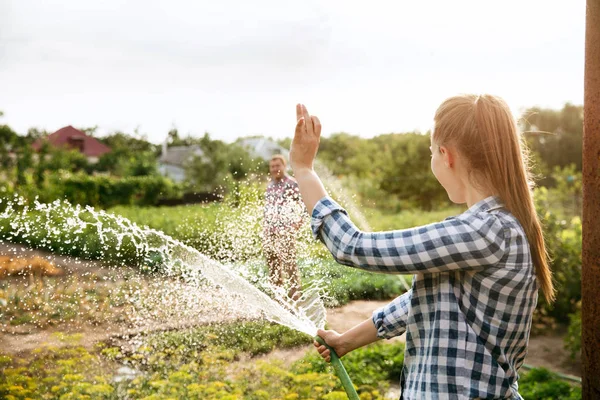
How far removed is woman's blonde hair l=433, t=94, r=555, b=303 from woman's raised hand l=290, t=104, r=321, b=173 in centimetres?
25

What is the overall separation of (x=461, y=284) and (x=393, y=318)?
274mm

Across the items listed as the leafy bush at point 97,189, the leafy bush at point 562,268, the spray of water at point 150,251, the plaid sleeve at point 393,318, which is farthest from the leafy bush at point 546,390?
the leafy bush at point 97,189

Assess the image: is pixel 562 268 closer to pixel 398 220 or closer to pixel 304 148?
pixel 304 148

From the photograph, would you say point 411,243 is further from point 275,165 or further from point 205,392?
point 275,165

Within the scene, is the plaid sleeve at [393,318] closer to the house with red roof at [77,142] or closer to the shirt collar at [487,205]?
the shirt collar at [487,205]

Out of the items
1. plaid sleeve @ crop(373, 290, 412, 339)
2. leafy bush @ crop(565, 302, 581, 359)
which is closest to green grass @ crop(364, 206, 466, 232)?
leafy bush @ crop(565, 302, 581, 359)

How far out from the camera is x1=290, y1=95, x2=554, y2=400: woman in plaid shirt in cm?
106

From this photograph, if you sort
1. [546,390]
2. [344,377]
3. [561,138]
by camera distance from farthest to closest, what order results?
[561,138] → [546,390] → [344,377]

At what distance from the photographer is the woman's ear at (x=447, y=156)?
117cm

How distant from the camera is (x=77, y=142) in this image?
43.6 ft

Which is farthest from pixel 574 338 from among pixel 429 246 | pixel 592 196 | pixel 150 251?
pixel 429 246

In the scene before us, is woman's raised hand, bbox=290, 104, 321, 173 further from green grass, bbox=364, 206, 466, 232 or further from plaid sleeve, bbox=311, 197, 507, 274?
green grass, bbox=364, 206, 466, 232

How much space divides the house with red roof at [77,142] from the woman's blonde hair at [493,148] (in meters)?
10.7

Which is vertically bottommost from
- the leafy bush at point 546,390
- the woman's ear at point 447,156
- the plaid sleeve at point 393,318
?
the leafy bush at point 546,390
